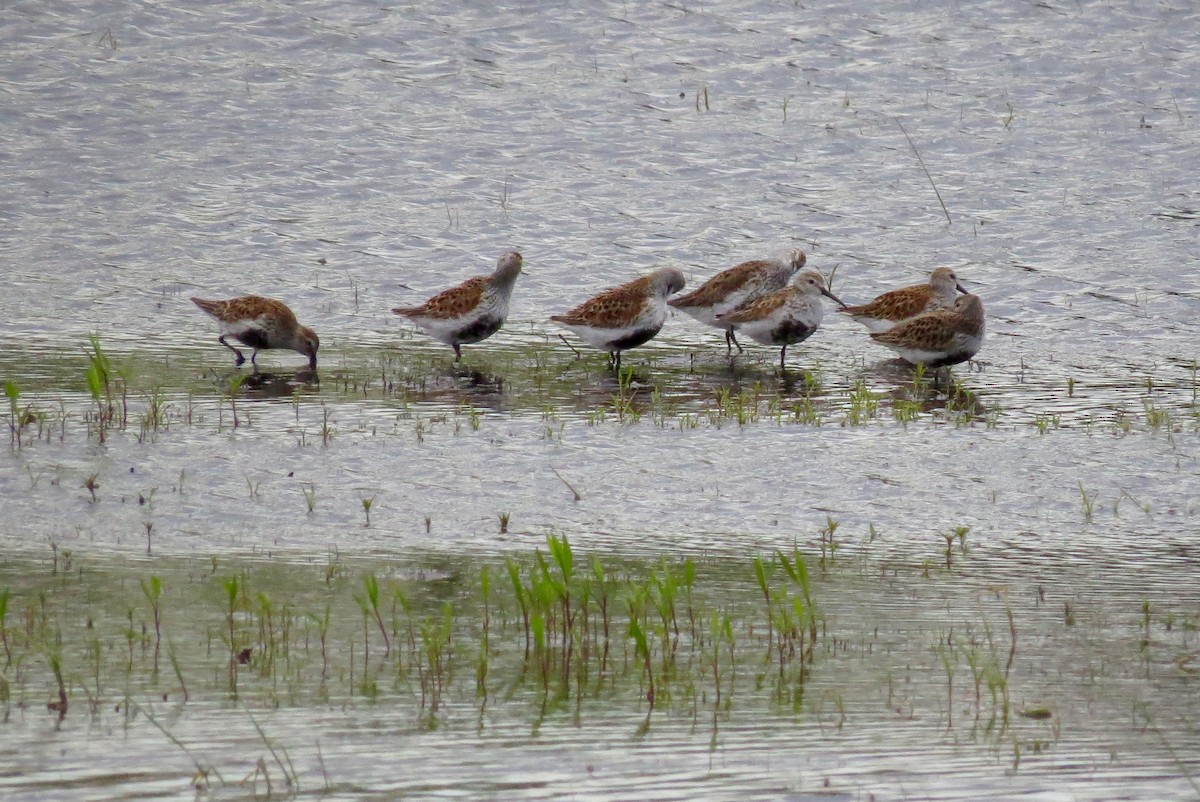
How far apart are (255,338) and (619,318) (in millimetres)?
2966

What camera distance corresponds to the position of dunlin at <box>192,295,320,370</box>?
12953 millimetres

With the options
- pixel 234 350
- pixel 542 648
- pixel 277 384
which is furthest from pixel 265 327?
pixel 542 648

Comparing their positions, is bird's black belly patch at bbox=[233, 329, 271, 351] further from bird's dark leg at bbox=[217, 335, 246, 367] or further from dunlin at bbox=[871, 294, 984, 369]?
dunlin at bbox=[871, 294, 984, 369]

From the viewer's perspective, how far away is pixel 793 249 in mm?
15242

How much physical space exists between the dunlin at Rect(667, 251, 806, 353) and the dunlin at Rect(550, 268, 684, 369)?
34.0 inches

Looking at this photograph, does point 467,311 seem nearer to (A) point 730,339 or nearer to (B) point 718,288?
(B) point 718,288

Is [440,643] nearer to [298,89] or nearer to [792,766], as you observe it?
[792,766]

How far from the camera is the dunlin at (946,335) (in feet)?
41.8

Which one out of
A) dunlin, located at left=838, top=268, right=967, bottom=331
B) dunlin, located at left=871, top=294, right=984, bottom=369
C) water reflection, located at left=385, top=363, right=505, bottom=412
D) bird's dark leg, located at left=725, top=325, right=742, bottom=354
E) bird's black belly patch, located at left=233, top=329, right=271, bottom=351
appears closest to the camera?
water reflection, located at left=385, top=363, right=505, bottom=412

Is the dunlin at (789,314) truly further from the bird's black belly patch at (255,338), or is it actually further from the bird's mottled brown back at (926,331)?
the bird's black belly patch at (255,338)

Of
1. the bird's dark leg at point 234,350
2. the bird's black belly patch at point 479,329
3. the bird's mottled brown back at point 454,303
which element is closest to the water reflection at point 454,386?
the bird's black belly patch at point 479,329

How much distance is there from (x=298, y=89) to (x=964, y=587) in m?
14.8

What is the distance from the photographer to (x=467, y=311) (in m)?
13.4

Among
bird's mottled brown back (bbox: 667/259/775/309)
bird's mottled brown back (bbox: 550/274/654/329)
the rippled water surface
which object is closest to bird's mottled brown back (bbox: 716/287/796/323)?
bird's mottled brown back (bbox: 667/259/775/309)
